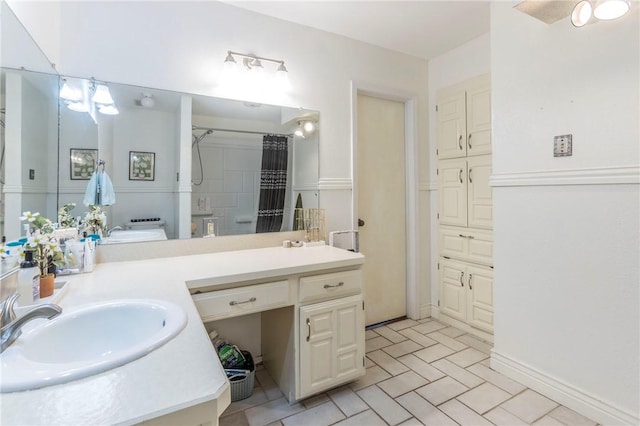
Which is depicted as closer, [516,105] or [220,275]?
[220,275]

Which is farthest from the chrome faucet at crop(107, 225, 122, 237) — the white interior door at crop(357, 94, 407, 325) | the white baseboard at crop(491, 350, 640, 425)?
the white baseboard at crop(491, 350, 640, 425)

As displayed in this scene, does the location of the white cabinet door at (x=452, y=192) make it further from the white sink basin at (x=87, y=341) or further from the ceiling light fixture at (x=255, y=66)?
the white sink basin at (x=87, y=341)

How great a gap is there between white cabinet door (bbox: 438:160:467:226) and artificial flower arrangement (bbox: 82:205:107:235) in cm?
266

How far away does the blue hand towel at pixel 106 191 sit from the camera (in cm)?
175

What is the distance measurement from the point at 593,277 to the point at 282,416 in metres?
1.83

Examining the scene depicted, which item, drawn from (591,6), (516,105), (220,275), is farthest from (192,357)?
(516,105)

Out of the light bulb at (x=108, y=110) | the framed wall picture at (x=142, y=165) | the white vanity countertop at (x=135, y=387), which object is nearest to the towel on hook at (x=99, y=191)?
the framed wall picture at (x=142, y=165)

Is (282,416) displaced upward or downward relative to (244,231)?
downward

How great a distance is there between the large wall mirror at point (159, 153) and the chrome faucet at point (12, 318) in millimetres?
404

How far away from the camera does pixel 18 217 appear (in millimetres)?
1108

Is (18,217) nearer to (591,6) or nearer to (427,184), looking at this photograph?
(591,6)

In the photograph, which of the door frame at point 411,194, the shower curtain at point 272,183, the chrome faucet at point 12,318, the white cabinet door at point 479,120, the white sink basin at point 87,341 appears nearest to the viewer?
the white sink basin at point 87,341

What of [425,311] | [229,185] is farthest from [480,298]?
[229,185]

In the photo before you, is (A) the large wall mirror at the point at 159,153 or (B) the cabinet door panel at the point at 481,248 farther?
(B) the cabinet door panel at the point at 481,248
